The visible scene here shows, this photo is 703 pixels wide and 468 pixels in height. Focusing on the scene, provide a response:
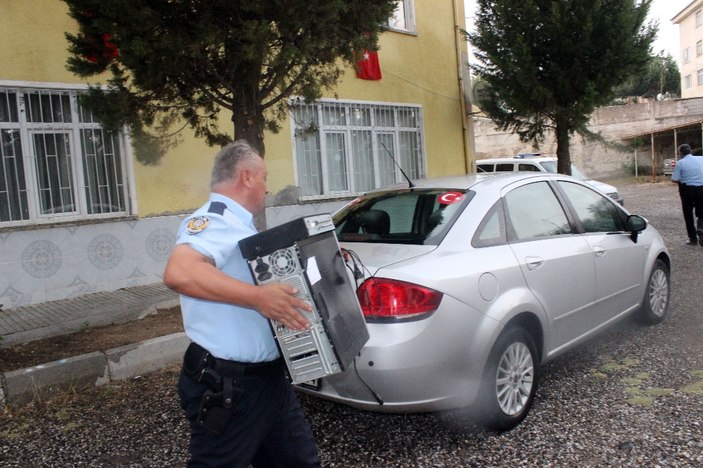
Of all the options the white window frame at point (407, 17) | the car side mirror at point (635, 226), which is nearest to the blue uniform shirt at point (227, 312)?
the car side mirror at point (635, 226)

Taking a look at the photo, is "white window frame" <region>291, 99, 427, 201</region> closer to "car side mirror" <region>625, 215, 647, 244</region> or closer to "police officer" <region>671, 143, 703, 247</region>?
"police officer" <region>671, 143, 703, 247</region>

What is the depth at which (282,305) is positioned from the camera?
1858 millimetres

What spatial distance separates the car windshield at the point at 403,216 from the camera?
361cm

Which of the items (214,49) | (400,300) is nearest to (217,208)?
(400,300)

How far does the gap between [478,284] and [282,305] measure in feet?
5.61

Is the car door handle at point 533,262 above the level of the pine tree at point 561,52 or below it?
below

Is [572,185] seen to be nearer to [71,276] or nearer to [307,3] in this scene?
[307,3]

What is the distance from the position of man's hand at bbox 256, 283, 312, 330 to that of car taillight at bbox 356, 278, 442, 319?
47.4 inches

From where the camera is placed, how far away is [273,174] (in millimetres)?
9312

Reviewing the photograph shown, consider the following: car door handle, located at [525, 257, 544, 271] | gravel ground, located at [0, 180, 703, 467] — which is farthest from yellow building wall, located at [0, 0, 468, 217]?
gravel ground, located at [0, 180, 703, 467]

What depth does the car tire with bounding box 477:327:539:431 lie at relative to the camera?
3322mm

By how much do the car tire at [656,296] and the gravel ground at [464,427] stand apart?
1.59 feet

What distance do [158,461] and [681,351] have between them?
157 inches

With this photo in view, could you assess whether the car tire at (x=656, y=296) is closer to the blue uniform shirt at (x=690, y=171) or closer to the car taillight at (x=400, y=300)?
the car taillight at (x=400, y=300)
